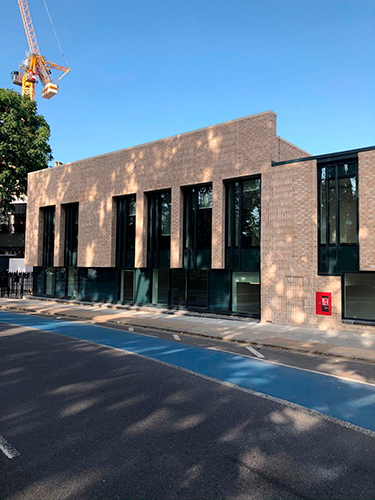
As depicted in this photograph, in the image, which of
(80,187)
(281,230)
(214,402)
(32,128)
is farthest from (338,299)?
(32,128)

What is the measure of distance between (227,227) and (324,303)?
6434 millimetres

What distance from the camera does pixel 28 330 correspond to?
600 inches

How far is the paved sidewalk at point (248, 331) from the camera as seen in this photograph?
12.6 meters

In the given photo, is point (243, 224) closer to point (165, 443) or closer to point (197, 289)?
point (197, 289)

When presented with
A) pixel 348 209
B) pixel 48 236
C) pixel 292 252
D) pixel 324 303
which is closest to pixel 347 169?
pixel 348 209

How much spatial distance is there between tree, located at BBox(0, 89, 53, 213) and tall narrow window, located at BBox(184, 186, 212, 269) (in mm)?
22753

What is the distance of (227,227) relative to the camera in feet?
65.6

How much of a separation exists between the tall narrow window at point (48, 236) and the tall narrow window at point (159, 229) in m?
10.6

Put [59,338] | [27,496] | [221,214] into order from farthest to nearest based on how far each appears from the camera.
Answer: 1. [221,214]
2. [59,338]
3. [27,496]

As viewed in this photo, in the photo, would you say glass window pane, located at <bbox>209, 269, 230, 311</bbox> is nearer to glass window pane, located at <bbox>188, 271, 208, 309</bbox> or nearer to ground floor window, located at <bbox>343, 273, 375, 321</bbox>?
glass window pane, located at <bbox>188, 271, 208, 309</bbox>

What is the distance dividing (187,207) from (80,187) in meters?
9.54

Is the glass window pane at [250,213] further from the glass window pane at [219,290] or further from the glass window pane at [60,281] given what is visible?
the glass window pane at [60,281]

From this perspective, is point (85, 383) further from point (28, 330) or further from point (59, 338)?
point (28, 330)

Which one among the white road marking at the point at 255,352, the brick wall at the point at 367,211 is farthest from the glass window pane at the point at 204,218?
the white road marking at the point at 255,352
